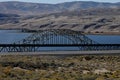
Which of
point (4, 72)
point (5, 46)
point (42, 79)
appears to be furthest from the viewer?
point (5, 46)

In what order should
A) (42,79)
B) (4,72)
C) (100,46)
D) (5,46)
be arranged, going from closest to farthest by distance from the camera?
(42,79), (4,72), (5,46), (100,46)

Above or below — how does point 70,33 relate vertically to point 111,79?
below

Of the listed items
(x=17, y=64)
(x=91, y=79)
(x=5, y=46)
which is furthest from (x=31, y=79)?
(x=5, y=46)

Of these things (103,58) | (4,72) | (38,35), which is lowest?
(38,35)

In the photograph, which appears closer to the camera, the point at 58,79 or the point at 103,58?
the point at 58,79

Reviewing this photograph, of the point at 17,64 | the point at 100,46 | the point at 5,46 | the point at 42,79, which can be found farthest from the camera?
the point at 100,46

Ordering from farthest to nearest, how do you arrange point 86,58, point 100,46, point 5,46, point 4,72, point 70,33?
point 70,33
point 100,46
point 5,46
point 86,58
point 4,72

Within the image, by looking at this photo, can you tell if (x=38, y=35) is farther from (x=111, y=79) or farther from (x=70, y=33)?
(x=111, y=79)

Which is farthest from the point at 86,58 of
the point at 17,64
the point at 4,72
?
the point at 4,72

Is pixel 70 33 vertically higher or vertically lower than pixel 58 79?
lower

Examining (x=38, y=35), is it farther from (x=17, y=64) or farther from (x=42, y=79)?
(x=42, y=79)
